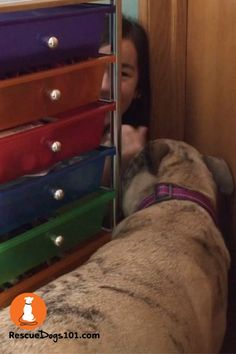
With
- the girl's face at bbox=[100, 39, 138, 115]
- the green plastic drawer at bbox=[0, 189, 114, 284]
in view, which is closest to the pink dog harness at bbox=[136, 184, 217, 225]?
the green plastic drawer at bbox=[0, 189, 114, 284]

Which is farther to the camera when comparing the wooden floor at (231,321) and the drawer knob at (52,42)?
the wooden floor at (231,321)

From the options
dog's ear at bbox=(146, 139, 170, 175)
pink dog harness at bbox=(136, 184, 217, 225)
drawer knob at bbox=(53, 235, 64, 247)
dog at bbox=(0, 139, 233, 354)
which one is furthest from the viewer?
dog's ear at bbox=(146, 139, 170, 175)

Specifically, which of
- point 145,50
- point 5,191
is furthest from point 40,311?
point 145,50

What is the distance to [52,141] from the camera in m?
0.98

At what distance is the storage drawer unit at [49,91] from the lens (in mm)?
900

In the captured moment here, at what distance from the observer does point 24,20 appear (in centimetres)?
87

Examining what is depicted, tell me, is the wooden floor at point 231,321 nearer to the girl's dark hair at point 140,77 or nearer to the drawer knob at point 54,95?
the girl's dark hair at point 140,77

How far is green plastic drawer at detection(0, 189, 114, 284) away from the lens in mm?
968

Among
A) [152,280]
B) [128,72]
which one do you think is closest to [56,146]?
[152,280]

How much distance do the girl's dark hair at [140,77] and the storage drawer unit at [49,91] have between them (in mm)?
371

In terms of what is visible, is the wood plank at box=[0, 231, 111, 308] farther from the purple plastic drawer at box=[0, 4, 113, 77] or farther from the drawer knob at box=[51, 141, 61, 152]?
the purple plastic drawer at box=[0, 4, 113, 77]

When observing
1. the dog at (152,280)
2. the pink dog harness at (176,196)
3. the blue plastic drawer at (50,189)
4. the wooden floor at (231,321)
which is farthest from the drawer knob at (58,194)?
the wooden floor at (231,321)

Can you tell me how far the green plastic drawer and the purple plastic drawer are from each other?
28 cm

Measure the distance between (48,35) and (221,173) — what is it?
655 millimetres
